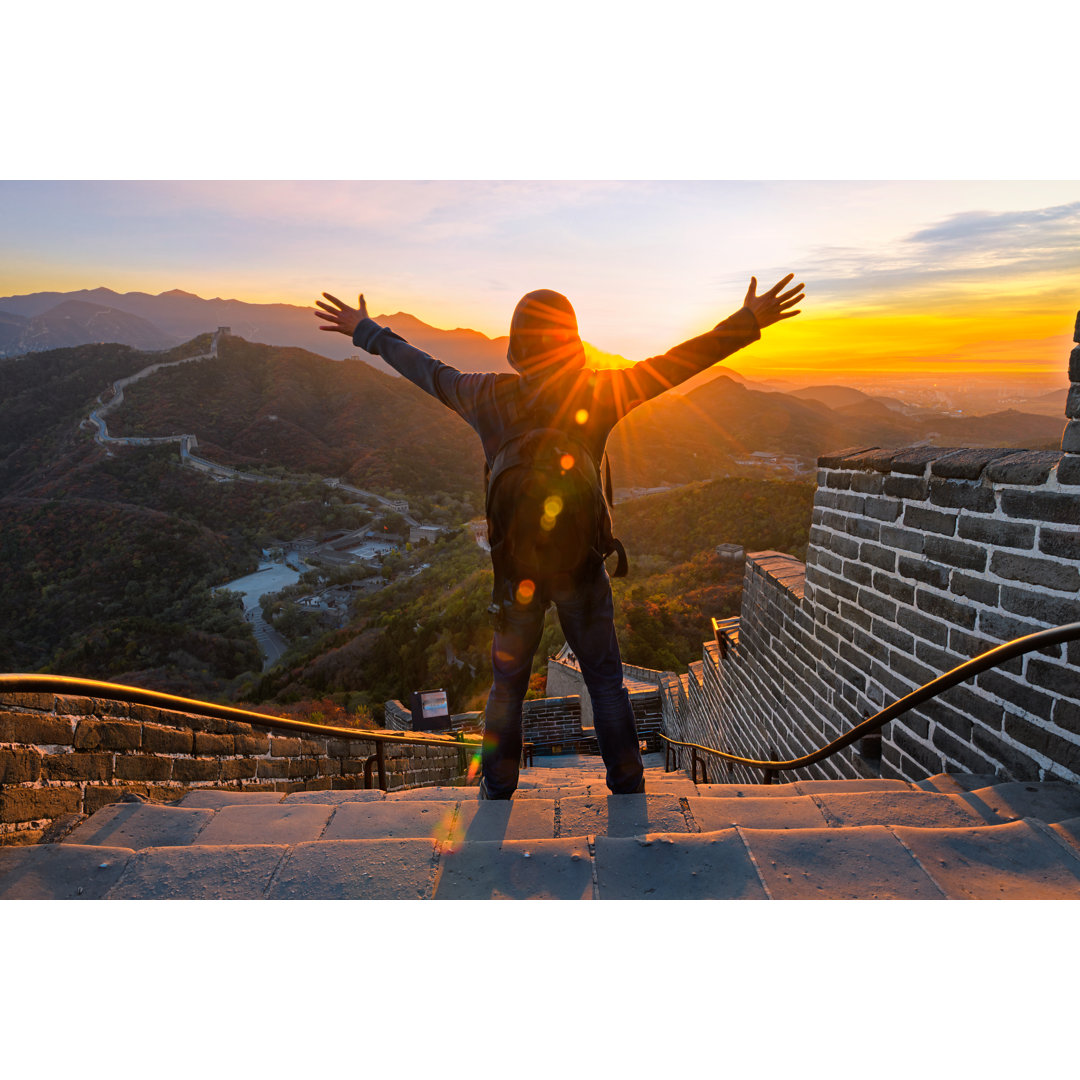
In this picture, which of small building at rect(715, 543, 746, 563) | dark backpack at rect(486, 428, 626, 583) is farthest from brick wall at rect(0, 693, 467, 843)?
small building at rect(715, 543, 746, 563)

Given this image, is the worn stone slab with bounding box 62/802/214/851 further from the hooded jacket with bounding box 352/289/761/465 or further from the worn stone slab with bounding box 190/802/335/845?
the hooded jacket with bounding box 352/289/761/465

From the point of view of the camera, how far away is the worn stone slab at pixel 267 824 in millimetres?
1909

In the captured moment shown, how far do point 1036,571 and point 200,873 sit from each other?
2.84m

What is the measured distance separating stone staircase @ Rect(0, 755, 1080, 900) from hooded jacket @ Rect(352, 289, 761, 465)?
127 centimetres

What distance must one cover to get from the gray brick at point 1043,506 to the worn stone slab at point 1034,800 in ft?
2.90

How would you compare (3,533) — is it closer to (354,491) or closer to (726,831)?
(354,491)

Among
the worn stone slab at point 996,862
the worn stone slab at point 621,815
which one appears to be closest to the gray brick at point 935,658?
the worn stone slab at point 996,862

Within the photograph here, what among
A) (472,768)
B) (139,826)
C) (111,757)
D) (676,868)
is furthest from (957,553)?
(472,768)

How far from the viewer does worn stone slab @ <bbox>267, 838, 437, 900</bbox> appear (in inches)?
60.2

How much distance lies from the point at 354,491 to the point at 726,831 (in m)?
55.6

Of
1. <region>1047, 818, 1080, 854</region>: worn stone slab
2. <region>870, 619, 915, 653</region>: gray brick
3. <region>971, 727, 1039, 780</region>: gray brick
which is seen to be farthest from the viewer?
<region>870, 619, 915, 653</region>: gray brick

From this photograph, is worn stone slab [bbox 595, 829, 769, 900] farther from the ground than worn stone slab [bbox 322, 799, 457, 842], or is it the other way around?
worn stone slab [bbox 595, 829, 769, 900]

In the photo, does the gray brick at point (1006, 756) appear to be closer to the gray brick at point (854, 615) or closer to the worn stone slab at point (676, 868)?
the gray brick at point (854, 615)

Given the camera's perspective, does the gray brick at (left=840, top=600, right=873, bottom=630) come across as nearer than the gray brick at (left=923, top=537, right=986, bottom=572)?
No
